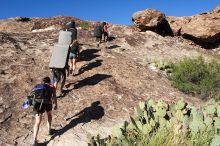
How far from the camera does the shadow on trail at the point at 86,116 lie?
13086mm

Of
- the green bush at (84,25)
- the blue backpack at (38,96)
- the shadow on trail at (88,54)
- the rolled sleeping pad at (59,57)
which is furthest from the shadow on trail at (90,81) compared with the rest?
the green bush at (84,25)

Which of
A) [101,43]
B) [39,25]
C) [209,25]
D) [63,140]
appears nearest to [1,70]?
[63,140]

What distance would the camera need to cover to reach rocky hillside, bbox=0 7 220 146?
13258mm

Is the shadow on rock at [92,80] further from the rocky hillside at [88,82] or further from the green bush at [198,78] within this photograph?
the green bush at [198,78]

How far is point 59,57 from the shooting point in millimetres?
15461

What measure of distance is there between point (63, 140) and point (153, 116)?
295 centimetres

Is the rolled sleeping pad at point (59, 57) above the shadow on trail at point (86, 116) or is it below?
above

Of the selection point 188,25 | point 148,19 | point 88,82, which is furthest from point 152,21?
point 88,82

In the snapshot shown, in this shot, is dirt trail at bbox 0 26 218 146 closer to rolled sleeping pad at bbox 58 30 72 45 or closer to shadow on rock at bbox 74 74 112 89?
shadow on rock at bbox 74 74 112 89

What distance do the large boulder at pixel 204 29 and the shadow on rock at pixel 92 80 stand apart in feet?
38.6

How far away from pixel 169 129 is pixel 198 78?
10657 millimetres

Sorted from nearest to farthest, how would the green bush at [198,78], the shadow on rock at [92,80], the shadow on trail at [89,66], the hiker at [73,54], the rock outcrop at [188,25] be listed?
the shadow on rock at [92,80] → the hiker at [73,54] → the shadow on trail at [89,66] → the green bush at [198,78] → the rock outcrop at [188,25]

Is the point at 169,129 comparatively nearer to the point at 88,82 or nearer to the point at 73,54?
the point at 88,82

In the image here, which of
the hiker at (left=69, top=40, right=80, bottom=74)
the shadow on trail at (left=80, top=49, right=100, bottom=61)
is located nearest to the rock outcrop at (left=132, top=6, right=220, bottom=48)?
the shadow on trail at (left=80, top=49, right=100, bottom=61)
